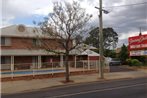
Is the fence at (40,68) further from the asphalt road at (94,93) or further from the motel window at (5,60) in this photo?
the asphalt road at (94,93)

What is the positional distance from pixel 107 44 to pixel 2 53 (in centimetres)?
4389

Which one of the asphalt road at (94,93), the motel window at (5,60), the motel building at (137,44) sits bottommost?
the asphalt road at (94,93)

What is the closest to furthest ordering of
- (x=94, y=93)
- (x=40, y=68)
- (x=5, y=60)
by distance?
(x=94, y=93), (x=40, y=68), (x=5, y=60)

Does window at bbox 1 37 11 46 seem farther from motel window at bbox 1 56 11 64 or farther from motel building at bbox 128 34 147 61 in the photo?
motel building at bbox 128 34 147 61

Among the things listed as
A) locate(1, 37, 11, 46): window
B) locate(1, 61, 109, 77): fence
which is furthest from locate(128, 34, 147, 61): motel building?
locate(1, 37, 11, 46): window

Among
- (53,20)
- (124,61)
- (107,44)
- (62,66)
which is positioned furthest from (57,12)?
(107,44)

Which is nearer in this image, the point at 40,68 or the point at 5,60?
the point at 40,68

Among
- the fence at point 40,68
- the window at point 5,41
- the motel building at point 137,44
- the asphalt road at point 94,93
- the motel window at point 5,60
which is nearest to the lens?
the asphalt road at point 94,93

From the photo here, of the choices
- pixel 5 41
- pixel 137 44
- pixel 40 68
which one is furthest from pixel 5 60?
pixel 137 44

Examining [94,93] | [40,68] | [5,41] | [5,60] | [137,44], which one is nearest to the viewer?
[94,93]

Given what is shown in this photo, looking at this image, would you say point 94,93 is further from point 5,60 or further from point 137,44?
point 5,60

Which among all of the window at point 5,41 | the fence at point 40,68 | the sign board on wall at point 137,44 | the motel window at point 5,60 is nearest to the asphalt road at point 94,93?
the fence at point 40,68

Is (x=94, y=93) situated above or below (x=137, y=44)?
below

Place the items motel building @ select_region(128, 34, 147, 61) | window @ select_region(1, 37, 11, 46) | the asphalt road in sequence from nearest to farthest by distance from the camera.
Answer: the asphalt road
motel building @ select_region(128, 34, 147, 61)
window @ select_region(1, 37, 11, 46)
